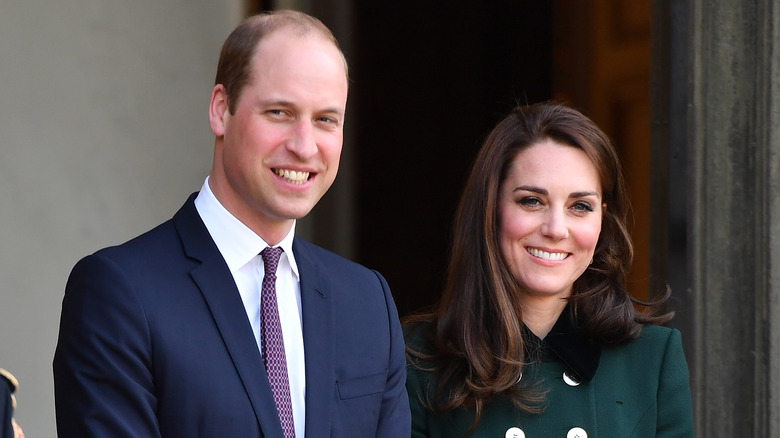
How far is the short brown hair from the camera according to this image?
211cm

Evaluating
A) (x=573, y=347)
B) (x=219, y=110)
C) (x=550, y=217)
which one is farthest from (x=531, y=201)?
(x=219, y=110)

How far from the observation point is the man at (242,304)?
76.4 inches

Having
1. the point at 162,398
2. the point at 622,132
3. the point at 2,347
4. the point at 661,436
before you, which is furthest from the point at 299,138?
the point at 622,132

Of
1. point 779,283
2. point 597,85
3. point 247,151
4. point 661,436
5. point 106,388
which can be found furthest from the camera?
point 597,85

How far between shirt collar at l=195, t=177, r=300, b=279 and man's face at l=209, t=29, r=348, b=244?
0.01 metres

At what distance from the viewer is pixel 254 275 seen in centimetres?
216

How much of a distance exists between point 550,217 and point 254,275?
0.82 meters

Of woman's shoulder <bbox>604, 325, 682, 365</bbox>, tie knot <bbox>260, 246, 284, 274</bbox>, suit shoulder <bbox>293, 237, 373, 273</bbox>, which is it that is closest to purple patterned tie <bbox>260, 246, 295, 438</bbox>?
tie knot <bbox>260, 246, 284, 274</bbox>

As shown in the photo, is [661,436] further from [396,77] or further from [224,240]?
[396,77]

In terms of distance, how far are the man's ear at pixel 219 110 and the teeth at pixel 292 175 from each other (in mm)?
146

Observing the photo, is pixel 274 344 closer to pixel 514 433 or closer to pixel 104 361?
pixel 104 361

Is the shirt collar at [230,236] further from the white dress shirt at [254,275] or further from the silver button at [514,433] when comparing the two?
the silver button at [514,433]

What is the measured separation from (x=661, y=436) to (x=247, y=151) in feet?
4.14

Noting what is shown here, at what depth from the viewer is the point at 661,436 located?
2689 millimetres
